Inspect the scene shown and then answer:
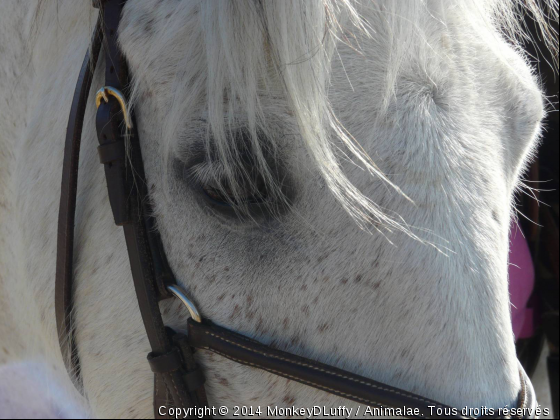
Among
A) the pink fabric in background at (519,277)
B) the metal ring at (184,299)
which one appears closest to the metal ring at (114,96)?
the metal ring at (184,299)

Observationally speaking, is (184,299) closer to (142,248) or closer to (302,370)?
(142,248)

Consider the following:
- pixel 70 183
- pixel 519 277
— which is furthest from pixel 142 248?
Result: pixel 519 277

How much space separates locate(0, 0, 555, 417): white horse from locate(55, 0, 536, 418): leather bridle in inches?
1.0

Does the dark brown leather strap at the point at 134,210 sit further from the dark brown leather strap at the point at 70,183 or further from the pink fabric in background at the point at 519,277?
the pink fabric in background at the point at 519,277

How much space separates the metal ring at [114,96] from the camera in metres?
0.91

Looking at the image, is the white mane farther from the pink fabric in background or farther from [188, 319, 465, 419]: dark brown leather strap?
the pink fabric in background

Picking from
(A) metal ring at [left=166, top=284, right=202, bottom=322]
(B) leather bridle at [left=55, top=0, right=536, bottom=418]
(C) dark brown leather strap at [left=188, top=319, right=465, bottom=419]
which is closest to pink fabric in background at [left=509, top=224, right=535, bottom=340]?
(B) leather bridle at [left=55, top=0, right=536, bottom=418]

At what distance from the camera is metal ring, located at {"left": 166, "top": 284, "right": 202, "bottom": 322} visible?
0.93m

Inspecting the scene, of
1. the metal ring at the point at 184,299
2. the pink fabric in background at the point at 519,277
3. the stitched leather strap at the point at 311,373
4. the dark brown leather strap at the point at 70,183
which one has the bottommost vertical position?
the pink fabric in background at the point at 519,277

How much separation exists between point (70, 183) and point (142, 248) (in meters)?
0.19

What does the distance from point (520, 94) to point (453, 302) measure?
492 millimetres

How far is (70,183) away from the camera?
966 mm

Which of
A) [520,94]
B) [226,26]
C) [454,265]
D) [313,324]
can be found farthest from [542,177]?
[226,26]

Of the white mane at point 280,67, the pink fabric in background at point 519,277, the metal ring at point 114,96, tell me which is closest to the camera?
the white mane at point 280,67
